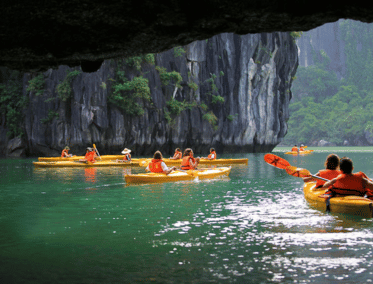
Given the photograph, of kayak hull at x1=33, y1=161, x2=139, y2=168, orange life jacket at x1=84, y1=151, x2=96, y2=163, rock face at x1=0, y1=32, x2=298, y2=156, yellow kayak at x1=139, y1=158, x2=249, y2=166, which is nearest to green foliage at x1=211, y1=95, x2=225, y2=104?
rock face at x1=0, y1=32, x2=298, y2=156

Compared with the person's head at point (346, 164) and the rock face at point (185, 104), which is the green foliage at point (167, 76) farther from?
the person's head at point (346, 164)

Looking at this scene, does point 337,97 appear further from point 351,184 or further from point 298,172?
point 351,184

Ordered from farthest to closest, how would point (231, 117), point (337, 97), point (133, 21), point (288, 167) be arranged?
point (337, 97), point (231, 117), point (288, 167), point (133, 21)

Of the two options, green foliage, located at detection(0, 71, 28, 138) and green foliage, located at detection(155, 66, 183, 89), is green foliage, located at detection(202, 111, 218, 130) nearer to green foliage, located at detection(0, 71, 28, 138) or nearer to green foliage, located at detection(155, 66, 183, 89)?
green foliage, located at detection(155, 66, 183, 89)

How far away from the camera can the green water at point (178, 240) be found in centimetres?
→ 538

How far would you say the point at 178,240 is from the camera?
23.0 feet

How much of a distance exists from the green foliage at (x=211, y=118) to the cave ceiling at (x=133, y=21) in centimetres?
3782

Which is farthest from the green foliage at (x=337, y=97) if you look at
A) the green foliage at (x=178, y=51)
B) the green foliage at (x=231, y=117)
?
the green foliage at (x=178, y=51)

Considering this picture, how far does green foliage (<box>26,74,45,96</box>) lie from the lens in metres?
35.7

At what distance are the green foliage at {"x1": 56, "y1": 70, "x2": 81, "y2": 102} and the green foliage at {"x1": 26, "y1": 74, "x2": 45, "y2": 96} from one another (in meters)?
2.38

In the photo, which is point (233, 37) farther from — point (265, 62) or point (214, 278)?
point (214, 278)

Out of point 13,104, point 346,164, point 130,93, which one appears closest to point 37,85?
point 13,104

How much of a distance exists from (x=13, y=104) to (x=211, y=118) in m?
18.2

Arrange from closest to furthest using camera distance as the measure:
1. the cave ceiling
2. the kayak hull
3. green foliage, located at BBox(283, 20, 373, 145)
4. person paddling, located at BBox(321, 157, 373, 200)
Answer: the cave ceiling
person paddling, located at BBox(321, 157, 373, 200)
the kayak hull
green foliage, located at BBox(283, 20, 373, 145)
